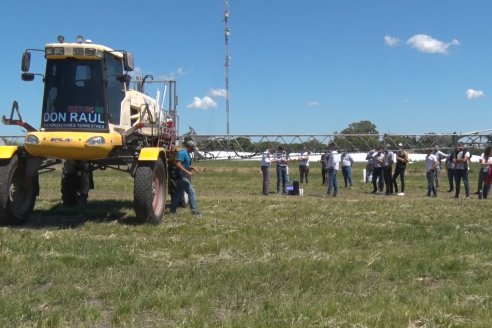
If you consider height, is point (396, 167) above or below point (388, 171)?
above

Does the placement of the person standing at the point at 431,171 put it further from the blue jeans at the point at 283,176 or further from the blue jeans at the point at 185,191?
the blue jeans at the point at 185,191

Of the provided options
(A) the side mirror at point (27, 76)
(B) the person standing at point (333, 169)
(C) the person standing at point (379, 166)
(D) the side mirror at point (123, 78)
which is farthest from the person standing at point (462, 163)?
(A) the side mirror at point (27, 76)

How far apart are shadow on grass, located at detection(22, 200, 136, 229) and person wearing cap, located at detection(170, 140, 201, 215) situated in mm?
1125

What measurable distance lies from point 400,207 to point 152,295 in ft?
33.4

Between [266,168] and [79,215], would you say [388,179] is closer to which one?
[266,168]

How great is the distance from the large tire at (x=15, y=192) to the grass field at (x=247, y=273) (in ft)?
1.24

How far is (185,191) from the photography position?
13055mm

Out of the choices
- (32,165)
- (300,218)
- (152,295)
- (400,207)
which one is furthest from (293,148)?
(152,295)

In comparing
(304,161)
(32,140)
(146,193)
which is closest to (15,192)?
(32,140)

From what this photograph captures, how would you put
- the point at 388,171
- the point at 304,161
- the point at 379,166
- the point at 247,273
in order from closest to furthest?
the point at 247,273 → the point at 388,171 → the point at 379,166 → the point at 304,161

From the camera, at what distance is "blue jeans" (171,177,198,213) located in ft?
42.6

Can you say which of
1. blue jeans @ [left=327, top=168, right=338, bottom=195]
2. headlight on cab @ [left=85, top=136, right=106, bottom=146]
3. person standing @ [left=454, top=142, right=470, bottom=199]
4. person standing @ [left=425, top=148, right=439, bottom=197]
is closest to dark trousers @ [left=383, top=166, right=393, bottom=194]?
person standing @ [left=425, top=148, right=439, bottom=197]

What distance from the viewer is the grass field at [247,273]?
5.29m

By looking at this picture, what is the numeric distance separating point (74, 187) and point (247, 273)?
29.3 feet
